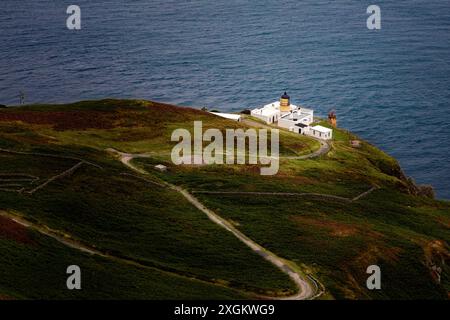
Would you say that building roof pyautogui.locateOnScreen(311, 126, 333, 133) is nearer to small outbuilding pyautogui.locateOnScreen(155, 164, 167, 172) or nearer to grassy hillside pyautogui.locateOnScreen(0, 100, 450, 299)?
grassy hillside pyautogui.locateOnScreen(0, 100, 450, 299)

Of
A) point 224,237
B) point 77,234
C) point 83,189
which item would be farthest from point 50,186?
point 224,237

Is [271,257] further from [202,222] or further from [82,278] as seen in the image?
[82,278]

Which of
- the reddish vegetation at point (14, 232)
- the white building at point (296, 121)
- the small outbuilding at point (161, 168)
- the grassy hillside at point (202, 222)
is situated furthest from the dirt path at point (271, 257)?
the white building at point (296, 121)

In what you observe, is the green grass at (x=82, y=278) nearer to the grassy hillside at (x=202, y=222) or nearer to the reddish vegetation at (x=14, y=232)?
the grassy hillside at (x=202, y=222)

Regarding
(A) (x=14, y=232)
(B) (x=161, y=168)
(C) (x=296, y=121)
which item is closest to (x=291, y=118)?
(C) (x=296, y=121)
